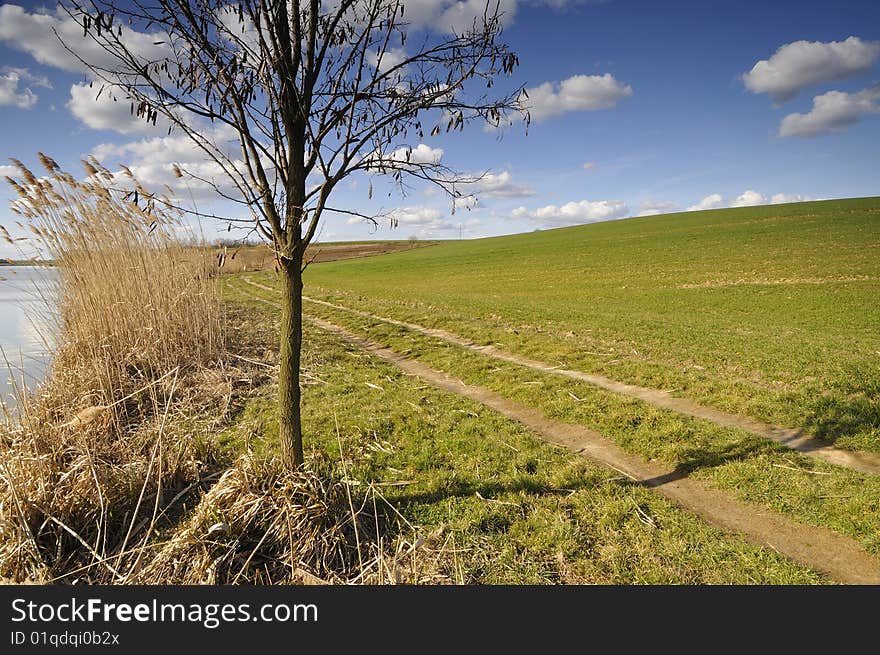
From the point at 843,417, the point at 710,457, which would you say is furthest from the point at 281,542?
the point at 843,417

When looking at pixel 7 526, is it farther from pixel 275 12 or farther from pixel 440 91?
pixel 440 91

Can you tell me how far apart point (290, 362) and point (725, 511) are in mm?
3936

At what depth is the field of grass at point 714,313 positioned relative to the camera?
22.7 feet

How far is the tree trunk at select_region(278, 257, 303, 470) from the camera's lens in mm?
3393

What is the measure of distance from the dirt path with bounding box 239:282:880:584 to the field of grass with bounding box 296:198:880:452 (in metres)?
2.13

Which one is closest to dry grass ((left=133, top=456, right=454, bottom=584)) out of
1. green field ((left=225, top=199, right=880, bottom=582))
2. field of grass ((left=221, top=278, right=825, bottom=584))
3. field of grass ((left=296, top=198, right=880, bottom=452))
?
field of grass ((left=221, top=278, right=825, bottom=584))

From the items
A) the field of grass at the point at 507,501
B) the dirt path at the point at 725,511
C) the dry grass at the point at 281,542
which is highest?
the dry grass at the point at 281,542

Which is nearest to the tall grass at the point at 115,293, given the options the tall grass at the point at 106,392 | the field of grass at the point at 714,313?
the tall grass at the point at 106,392

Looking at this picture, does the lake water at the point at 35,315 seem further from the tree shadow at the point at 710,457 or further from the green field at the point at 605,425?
the tree shadow at the point at 710,457

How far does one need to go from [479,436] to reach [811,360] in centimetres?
668

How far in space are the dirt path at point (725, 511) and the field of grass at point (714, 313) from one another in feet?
6.99

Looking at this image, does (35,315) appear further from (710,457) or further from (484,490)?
(710,457)

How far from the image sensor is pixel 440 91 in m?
3.40

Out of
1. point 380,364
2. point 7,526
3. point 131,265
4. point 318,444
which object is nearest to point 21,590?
point 7,526
